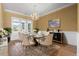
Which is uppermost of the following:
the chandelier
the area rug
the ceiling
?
the ceiling

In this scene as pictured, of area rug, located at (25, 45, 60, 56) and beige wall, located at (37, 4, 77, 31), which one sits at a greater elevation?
beige wall, located at (37, 4, 77, 31)

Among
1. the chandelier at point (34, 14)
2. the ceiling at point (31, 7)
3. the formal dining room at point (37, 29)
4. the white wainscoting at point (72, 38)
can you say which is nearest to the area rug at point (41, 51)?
the formal dining room at point (37, 29)

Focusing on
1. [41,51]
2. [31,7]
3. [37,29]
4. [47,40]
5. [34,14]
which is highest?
[31,7]

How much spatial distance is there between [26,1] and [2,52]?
1.08 m

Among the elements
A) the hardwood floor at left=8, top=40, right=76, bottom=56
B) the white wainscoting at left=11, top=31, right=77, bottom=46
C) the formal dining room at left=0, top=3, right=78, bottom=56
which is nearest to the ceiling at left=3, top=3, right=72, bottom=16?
the formal dining room at left=0, top=3, right=78, bottom=56

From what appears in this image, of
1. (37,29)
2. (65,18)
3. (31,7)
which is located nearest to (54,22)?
(65,18)

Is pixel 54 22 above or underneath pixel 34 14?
underneath

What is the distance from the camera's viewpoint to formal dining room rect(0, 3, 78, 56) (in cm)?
202

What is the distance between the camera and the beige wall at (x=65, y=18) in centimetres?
203

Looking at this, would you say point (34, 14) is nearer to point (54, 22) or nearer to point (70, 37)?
point (54, 22)

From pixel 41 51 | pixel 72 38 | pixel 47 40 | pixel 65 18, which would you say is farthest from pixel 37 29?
pixel 72 38

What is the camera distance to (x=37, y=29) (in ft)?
6.81

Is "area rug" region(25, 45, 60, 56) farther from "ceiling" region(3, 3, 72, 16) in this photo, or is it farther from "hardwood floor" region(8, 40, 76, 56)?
"ceiling" region(3, 3, 72, 16)

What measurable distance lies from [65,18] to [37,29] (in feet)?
1.92
